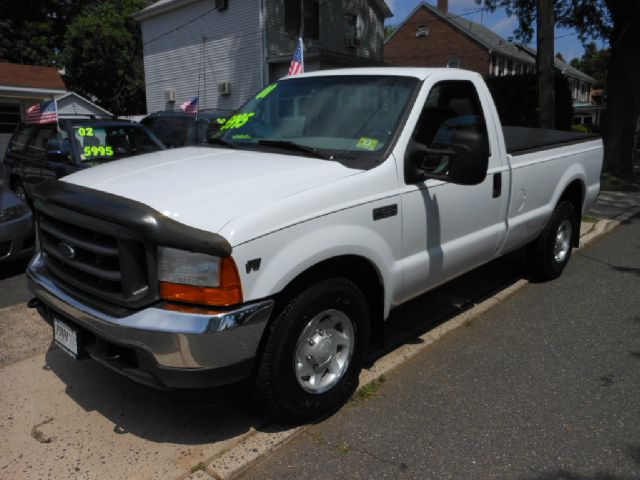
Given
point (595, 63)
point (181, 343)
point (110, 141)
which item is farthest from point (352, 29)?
point (595, 63)

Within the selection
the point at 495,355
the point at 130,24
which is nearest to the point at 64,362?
the point at 495,355

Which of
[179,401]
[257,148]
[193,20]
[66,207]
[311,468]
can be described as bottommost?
[311,468]

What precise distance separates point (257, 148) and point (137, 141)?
5.07 metres

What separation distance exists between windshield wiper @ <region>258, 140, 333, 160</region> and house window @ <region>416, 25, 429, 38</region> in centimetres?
3782

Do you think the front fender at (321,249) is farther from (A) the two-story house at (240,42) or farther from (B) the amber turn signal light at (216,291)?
(A) the two-story house at (240,42)

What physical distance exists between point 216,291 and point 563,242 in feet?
14.2

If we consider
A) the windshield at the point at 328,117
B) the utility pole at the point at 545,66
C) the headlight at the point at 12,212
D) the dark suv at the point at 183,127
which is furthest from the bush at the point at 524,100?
the headlight at the point at 12,212

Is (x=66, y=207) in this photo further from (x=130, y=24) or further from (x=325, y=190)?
(x=130, y=24)

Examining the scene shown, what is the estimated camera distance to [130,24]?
109 feet

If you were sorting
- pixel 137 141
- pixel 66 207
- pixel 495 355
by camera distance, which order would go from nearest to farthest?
pixel 66 207 < pixel 495 355 < pixel 137 141

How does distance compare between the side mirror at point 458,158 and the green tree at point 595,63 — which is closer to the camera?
the side mirror at point 458,158

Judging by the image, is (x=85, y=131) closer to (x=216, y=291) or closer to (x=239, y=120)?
(x=239, y=120)

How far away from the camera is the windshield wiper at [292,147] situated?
3303mm

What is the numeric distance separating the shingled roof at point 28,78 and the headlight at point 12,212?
1451 cm
